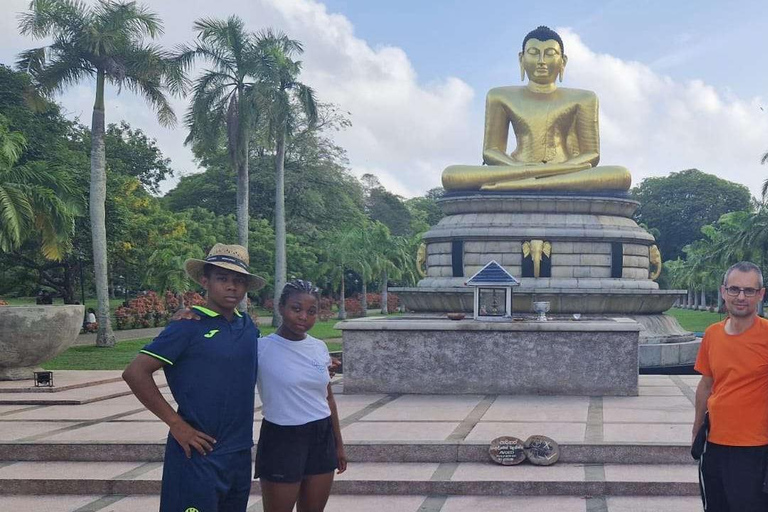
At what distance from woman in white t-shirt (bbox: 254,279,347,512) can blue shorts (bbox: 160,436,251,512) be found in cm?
43

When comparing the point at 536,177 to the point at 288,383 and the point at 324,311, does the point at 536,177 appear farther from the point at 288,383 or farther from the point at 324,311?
the point at 324,311

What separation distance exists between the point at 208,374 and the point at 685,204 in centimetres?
6793

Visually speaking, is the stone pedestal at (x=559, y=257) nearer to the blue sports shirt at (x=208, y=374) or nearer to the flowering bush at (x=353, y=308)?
the blue sports shirt at (x=208, y=374)

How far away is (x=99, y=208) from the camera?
22.5m

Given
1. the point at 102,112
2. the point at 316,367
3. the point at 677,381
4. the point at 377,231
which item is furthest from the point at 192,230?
the point at 316,367

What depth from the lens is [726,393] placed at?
4504 mm

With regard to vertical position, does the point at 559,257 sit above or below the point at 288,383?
above

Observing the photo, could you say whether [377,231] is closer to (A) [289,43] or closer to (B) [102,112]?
(A) [289,43]

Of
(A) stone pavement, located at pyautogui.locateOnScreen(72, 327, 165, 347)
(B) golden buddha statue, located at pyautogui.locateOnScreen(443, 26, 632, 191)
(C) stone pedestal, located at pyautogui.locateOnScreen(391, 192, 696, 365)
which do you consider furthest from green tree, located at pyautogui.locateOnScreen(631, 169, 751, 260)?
(C) stone pedestal, located at pyautogui.locateOnScreen(391, 192, 696, 365)

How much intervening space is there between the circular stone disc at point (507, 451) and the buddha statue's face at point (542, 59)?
44.8 ft

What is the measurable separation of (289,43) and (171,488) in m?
26.1

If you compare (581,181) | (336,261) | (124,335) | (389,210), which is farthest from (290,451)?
(389,210)

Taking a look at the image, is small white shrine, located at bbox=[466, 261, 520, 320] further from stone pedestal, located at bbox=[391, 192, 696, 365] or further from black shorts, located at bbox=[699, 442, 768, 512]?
black shorts, located at bbox=[699, 442, 768, 512]

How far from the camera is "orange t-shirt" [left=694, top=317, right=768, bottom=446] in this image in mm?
4426
